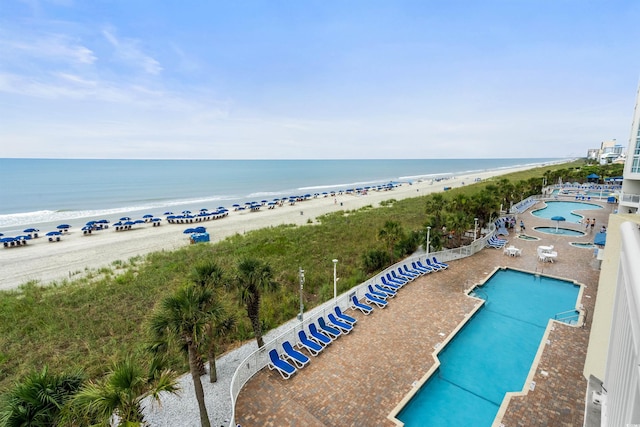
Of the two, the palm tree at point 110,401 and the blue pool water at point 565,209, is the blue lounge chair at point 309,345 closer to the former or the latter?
the palm tree at point 110,401

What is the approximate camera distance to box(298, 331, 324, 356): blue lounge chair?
11169 mm

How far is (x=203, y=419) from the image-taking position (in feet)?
26.2

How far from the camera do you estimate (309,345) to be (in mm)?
11359

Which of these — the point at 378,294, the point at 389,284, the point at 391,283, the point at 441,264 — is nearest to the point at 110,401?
the point at 378,294

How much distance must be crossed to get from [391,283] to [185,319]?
11697 millimetres

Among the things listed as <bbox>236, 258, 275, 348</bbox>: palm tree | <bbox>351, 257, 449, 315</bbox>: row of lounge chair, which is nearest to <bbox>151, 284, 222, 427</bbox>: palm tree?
<bbox>236, 258, 275, 348</bbox>: palm tree

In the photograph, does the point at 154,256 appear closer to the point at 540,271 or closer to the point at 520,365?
the point at 520,365

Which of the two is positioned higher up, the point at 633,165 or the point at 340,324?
the point at 633,165

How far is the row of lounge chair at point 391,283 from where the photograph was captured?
14.4 metres

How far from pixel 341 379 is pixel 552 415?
584 centimetres

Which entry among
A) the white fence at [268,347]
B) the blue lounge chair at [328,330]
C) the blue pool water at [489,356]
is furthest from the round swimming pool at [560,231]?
the blue lounge chair at [328,330]

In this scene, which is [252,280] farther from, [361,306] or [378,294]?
[378,294]

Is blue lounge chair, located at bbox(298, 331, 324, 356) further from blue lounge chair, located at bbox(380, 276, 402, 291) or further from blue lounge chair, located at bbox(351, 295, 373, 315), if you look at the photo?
blue lounge chair, located at bbox(380, 276, 402, 291)

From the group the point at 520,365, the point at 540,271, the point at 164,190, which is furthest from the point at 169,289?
the point at 164,190
